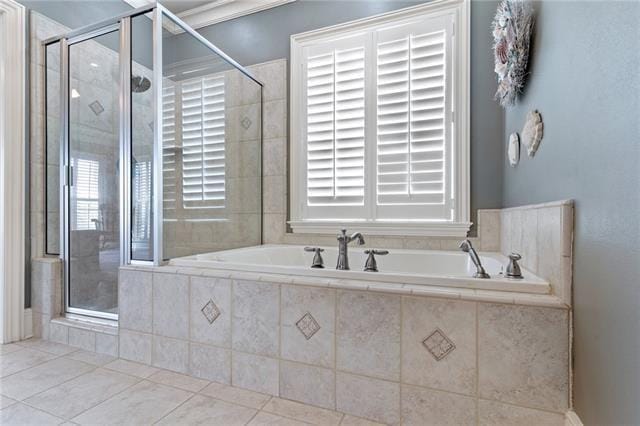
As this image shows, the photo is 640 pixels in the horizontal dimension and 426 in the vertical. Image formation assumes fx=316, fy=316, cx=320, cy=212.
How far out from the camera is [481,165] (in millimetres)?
2119

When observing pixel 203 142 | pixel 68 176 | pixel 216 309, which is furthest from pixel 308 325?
pixel 68 176

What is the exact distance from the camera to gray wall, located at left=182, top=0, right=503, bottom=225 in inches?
82.3

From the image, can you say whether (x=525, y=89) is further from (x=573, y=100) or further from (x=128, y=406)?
(x=128, y=406)

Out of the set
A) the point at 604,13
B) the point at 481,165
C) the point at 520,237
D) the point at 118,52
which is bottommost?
the point at 520,237

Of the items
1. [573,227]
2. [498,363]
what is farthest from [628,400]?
[573,227]

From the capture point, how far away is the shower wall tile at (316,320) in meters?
1.33

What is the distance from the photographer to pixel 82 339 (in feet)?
6.37

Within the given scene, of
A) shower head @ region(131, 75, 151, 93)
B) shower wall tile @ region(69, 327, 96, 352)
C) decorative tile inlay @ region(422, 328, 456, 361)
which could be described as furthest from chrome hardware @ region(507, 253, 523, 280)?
shower wall tile @ region(69, 327, 96, 352)

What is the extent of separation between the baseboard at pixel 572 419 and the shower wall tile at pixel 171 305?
1597 millimetres

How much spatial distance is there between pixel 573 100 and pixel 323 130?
1.64m

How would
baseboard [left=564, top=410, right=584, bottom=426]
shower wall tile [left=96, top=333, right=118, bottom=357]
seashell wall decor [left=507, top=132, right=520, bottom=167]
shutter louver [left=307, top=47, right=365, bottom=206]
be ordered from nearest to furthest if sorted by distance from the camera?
1. baseboard [left=564, top=410, right=584, bottom=426]
2. seashell wall decor [left=507, top=132, right=520, bottom=167]
3. shower wall tile [left=96, top=333, right=118, bottom=357]
4. shutter louver [left=307, top=47, right=365, bottom=206]

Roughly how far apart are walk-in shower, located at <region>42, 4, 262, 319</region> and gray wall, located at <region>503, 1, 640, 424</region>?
191cm

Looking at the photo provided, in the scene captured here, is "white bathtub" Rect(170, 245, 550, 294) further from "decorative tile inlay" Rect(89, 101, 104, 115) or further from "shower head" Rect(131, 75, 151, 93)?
"decorative tile inlay" Rect(89, 101, 104, 115)

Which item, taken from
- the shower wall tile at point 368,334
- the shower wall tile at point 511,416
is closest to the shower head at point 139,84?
the shower wall tile at point 368,334
